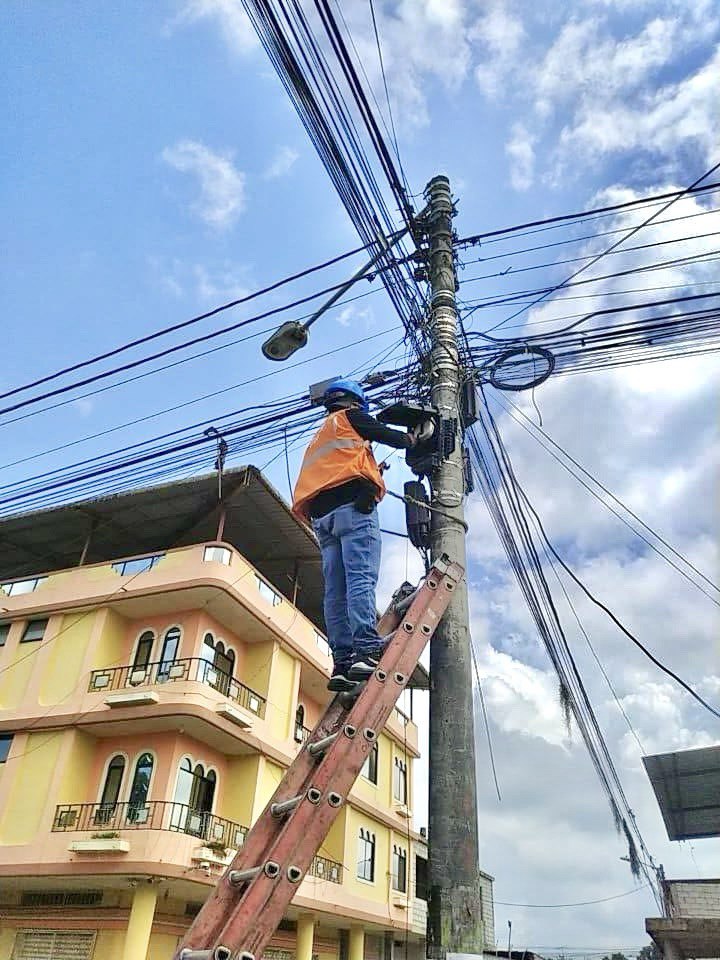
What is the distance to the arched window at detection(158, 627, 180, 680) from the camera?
49.9 ft

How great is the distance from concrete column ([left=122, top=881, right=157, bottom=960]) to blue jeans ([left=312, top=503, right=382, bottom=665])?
11128 millimetres

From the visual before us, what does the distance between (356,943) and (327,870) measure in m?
3.77

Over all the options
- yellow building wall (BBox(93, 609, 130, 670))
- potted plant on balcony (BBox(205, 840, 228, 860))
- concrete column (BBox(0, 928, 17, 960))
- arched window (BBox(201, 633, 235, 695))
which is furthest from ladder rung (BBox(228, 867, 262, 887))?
concrete column (BBox(0, 928, 17, 960))

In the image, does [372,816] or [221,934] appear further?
[372,816]

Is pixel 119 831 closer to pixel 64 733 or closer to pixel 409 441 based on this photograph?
pixel 64 733

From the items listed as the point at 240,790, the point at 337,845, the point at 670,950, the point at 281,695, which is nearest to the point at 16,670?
the point at 240,790

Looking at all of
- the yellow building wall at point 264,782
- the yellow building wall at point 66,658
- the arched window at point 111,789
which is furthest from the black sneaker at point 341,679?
the yellow building wall at point 66,658

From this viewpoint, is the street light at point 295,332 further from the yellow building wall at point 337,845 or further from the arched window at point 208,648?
the yellow building wall at point 337,845

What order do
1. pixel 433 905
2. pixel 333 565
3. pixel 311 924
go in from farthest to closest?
pixel 311 924
pixel 333 565
pixel 433 905

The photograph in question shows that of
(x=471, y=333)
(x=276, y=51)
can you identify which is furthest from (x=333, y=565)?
(x=276, y=51)

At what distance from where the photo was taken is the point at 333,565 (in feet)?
15.9

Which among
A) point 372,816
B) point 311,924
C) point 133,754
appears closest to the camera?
point 133,754

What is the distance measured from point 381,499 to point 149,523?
14001 mm

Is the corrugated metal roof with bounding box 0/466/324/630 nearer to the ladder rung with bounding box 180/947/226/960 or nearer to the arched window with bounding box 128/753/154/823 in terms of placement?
the arched window with bounding box 128/753/154/823
